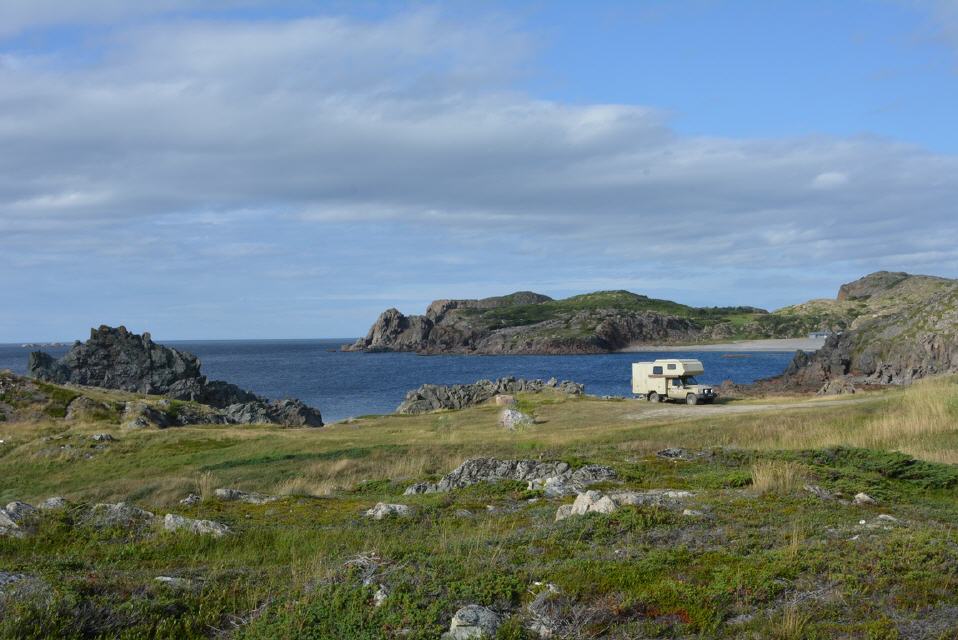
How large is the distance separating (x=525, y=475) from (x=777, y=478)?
572 cm

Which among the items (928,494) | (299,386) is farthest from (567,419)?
(299,386)

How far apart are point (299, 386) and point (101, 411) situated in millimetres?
62685

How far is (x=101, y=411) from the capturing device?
1877 inches

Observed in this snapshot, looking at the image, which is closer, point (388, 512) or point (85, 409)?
point (388, 512)

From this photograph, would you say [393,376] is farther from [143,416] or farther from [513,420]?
[513,420]

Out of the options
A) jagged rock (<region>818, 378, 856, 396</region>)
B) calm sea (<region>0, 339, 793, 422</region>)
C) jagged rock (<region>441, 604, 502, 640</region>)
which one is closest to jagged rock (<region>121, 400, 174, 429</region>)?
calm sea (<region>0, 339, 793, 422</region>)

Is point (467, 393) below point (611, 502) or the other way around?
below

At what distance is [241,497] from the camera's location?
16.2 m

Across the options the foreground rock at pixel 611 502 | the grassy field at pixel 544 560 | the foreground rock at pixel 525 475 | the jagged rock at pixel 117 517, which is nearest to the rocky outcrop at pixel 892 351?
the grassy field at pixel 544 560

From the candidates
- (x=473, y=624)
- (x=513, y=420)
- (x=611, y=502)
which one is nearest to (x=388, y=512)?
(x=611, y=502)

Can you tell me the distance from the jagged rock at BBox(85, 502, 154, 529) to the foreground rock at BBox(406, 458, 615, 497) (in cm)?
608

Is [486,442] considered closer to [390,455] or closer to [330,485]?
[390,455]

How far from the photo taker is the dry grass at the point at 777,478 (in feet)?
44.6

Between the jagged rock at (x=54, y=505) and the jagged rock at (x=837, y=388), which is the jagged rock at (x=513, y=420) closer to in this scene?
the jagged rock at (x=54, y=505)
